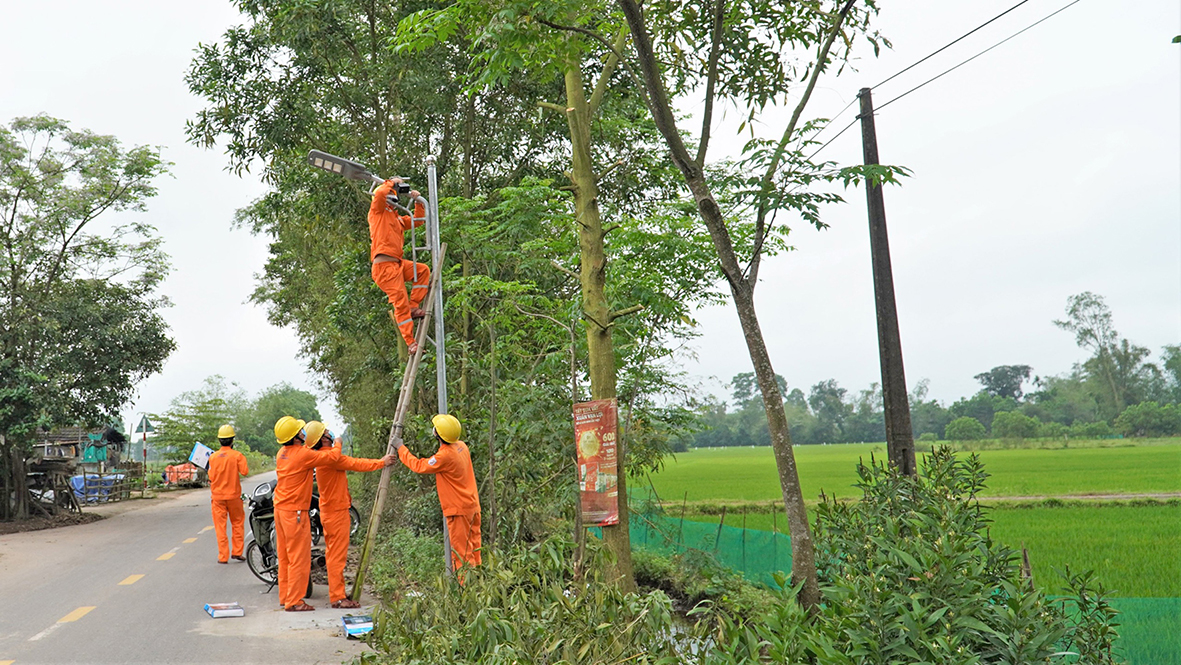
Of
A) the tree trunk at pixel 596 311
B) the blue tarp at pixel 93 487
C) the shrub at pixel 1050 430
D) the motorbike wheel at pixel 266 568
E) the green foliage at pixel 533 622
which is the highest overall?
the tree trunk at pixel 596 311

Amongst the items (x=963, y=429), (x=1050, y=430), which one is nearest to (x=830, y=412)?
(x=963, y=429)

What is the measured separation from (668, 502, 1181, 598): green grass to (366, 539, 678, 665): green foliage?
14.8 feet

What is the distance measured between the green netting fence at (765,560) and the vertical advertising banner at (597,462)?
144cm

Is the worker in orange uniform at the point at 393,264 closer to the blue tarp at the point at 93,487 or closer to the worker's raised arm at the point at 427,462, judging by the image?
the worker's raised arm at the point at 427,462

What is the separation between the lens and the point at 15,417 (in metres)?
18.6

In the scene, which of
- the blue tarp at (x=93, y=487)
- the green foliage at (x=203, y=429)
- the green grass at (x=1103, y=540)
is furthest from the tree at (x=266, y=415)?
the green grass at (x=1103, y=540)

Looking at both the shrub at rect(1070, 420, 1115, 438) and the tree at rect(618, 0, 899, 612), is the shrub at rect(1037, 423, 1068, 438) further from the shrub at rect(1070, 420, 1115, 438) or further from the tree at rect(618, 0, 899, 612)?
the tree at rect(618, 0, 899, 612)

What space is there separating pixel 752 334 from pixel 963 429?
64.8ft

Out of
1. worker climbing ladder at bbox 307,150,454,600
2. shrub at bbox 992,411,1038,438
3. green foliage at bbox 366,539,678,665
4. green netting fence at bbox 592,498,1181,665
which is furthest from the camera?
shrub at bbox 992,411,1038,438

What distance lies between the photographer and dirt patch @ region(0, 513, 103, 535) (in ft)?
60.7

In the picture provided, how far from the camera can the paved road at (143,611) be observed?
731 centimetres

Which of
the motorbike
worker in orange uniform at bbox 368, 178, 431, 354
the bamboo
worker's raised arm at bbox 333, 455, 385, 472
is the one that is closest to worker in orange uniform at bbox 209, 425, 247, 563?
the motorbike

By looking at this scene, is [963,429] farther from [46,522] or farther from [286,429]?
[46,522]

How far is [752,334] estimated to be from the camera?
5398 millimetres
